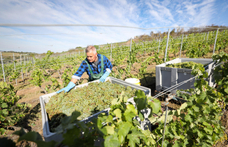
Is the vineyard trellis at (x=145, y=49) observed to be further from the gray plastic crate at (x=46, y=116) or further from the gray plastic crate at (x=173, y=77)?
the gray plastic crate at (x=46, y=116)

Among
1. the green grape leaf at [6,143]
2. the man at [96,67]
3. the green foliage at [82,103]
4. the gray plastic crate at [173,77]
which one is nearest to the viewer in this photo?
the green grape leaf at [6,143]

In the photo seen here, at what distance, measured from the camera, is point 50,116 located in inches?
60.2

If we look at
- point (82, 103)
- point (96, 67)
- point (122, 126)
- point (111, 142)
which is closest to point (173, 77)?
point (96, 67)

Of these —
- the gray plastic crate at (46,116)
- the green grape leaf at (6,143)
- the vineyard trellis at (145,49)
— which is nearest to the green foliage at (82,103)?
the gray plastic crate at (46,116)

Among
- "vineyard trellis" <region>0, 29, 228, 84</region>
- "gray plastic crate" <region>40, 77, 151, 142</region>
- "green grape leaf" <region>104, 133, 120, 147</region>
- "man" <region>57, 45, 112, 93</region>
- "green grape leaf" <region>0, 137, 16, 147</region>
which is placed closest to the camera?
"green grape leaf" <region>0, 137, 16, 147</region>

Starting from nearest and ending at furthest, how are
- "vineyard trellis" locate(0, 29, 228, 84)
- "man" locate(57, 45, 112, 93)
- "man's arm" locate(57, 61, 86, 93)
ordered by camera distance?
"man's arm" locate(57, 61, 86, 93)
"man" locate(57, 45, 112, 93)
"vineyard trellis" locate(0, 29, 228, 84)

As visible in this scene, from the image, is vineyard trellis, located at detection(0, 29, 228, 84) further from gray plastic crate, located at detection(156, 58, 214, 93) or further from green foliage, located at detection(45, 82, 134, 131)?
green foliage, located at detection(45, 82, 134, 131)

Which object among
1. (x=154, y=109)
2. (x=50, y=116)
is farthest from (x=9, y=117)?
(x=154, y=109)

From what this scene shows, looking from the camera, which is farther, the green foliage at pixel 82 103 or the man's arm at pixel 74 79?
the man's arm at pixel 74 79

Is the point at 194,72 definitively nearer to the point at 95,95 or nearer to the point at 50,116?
the point at 95,95

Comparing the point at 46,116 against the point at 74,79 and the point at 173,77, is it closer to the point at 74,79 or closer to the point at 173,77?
the point at 74,79

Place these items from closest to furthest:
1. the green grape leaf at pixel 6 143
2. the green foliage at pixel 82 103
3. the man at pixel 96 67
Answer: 1. the green grape leaf at pixel 6 143
2. the green foliage at pixel 82 103
3. the man at pixel 96 67

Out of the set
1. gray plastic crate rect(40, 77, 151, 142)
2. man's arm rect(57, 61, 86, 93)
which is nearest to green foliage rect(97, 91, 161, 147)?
gray plastic crate rect(40, 77, 151, 142)

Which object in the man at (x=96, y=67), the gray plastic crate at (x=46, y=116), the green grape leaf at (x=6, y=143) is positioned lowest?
the gray plastic crate at (x=46, y=116)
